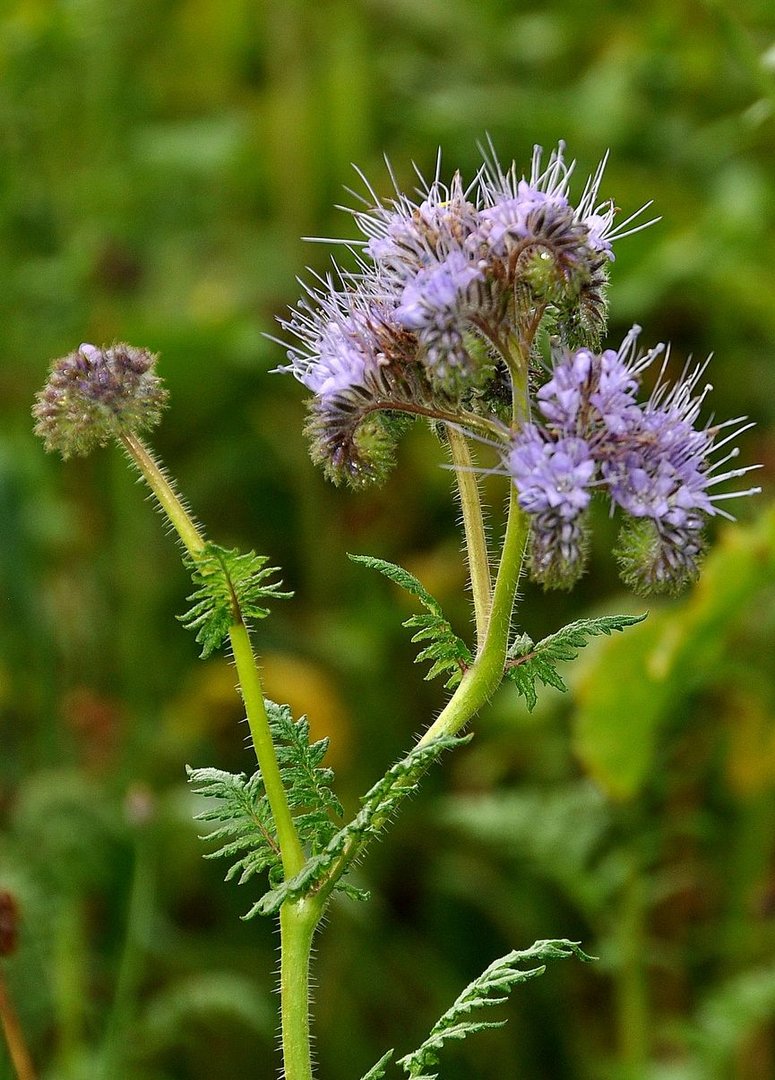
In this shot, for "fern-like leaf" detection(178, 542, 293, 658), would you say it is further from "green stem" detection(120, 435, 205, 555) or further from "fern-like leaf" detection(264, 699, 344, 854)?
"fern-like leaf" detection(264, 699, 344, 854)

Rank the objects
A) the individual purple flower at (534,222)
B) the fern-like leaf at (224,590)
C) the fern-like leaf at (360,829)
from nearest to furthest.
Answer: the fern-like leaf at (360,829)
the fern-like leaf at (224,590)
the individual purple flower at (534,222)

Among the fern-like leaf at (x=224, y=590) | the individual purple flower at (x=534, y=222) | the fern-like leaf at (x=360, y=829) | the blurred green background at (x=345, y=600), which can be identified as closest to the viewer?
the fern-like leaf at (x=360, y=829)

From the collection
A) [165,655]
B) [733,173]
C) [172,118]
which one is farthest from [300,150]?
[165,655]

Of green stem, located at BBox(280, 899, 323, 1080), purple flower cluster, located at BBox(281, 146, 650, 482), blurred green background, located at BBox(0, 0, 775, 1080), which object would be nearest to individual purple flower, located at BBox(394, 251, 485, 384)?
purple flower cluster, located at BBox(281, 146, 650, 482)

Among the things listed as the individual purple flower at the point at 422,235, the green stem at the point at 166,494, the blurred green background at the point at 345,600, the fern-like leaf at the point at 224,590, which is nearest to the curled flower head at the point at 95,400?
the green stem at the point at 166,494

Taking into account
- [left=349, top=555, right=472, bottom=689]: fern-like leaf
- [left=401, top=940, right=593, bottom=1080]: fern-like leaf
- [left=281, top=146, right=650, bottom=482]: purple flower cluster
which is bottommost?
[left=401, top=940, right=593, bottom=1080]: fern-like leaf

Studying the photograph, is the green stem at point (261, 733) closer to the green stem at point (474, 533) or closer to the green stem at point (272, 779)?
the green stem at point (272, 779)

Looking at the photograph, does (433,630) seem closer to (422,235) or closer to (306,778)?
(306,778)
